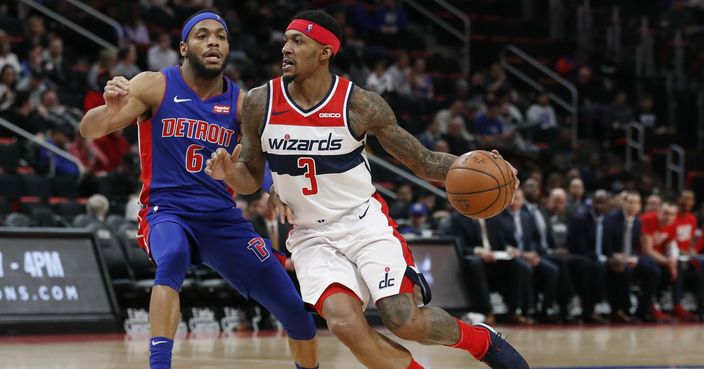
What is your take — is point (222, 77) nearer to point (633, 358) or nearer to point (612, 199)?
point (633, 358)

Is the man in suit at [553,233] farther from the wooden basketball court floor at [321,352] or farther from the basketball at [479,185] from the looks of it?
the basketball at [479,185]

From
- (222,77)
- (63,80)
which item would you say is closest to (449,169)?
(222,77)

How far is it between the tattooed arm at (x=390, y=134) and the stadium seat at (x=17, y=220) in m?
7.33

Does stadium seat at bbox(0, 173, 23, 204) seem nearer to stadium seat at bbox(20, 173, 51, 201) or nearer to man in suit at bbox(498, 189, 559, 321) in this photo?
stadium seat at bbox(20, 173, 51, 201)

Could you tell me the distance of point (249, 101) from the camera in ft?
20.3

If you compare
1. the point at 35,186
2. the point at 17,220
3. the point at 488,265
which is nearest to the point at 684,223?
the point at 488,265

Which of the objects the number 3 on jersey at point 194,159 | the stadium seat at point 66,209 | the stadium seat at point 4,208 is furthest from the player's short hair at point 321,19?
the stadium seat at point 66,209

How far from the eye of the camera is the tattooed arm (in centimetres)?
608

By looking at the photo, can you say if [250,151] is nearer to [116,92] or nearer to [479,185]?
[116,92]

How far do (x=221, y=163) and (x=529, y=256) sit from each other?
9486 mm

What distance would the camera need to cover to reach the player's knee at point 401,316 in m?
5.82

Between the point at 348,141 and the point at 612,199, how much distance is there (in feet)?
39.1

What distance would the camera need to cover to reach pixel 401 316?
19.1ft

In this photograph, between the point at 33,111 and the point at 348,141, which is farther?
the point at 33,111
